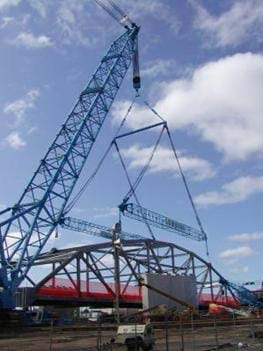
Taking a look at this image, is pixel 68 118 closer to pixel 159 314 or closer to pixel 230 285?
pixel 159 314

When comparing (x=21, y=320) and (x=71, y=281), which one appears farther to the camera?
(x=71, y=281)

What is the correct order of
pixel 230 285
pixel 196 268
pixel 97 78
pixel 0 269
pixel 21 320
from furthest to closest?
pixel 230 285, pixel 196 268, pixel 97 78, pixel 0 269, pixel 21 320

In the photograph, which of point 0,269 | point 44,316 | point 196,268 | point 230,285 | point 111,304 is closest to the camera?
point 0,269

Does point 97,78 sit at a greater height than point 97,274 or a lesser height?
greater

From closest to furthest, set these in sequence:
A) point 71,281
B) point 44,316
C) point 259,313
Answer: point 44,316 → point 259,313 → point 71,281

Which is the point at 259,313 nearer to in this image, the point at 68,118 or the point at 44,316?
the point at 44,316

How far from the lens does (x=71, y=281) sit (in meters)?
107

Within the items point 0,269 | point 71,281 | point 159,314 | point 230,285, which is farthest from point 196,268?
point 0,269

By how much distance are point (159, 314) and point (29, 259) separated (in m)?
21.3

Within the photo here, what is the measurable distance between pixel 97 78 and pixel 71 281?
41548mm

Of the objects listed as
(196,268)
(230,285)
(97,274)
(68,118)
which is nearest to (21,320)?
(68,118)

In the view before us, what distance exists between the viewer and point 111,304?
384 feet

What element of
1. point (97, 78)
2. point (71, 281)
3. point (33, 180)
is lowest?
point (71, 281)

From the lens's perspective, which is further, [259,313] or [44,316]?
[259,313]
